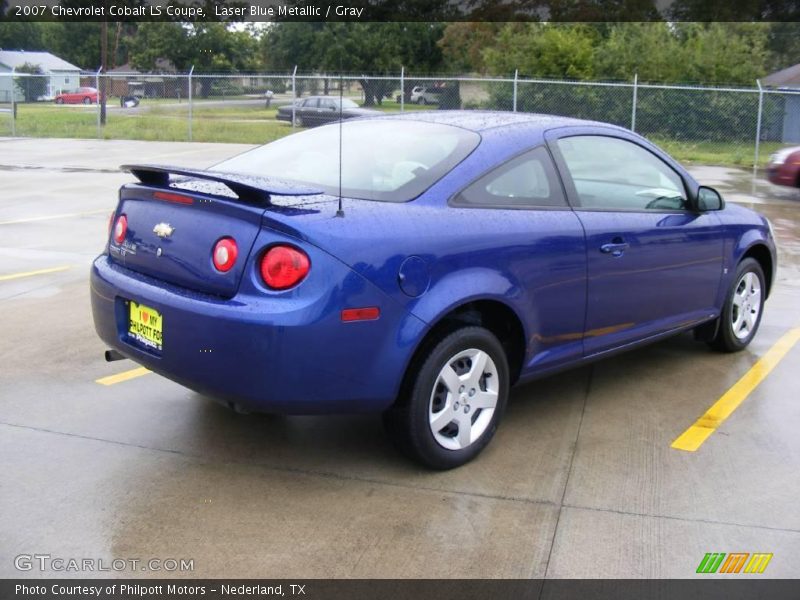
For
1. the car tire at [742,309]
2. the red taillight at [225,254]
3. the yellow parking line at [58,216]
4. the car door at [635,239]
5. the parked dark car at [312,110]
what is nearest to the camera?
the red taillight at [225,254]

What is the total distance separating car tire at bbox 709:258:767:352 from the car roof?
1.59 metres

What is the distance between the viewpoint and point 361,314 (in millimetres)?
3596

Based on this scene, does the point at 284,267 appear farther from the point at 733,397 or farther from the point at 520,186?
the point at 733,397

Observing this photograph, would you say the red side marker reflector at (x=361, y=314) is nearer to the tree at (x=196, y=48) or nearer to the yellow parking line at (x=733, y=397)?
the yellow parking line at (x=733, y=397)

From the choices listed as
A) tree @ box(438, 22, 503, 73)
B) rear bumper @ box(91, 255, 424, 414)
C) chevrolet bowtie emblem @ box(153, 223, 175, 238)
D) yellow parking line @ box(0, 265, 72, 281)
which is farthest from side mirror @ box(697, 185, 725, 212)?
tree @ box(438, 22, 503, 73)

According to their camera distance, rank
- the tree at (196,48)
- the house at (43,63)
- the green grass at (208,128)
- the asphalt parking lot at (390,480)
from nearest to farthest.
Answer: the asphalt parking lot at (390,480) < the green grass at (208,128) < the tree at (196,48) < the house at (43,63)

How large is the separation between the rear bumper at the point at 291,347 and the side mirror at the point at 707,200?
98.0 inches

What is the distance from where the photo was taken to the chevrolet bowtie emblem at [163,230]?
3.90 metres

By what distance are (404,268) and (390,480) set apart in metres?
0.96

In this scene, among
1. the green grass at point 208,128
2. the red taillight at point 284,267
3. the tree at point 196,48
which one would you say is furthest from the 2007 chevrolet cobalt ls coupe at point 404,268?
the green grass at point 208,128

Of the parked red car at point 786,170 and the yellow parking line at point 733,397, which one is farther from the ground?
the parked red car at point 786,170

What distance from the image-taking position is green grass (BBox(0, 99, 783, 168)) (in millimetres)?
23344

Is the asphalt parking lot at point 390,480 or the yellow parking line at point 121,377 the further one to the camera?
the yellow parking line at point 121,377

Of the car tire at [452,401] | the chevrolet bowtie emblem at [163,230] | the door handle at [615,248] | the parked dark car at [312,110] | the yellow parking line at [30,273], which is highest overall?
the parked dark car at [312,110]
